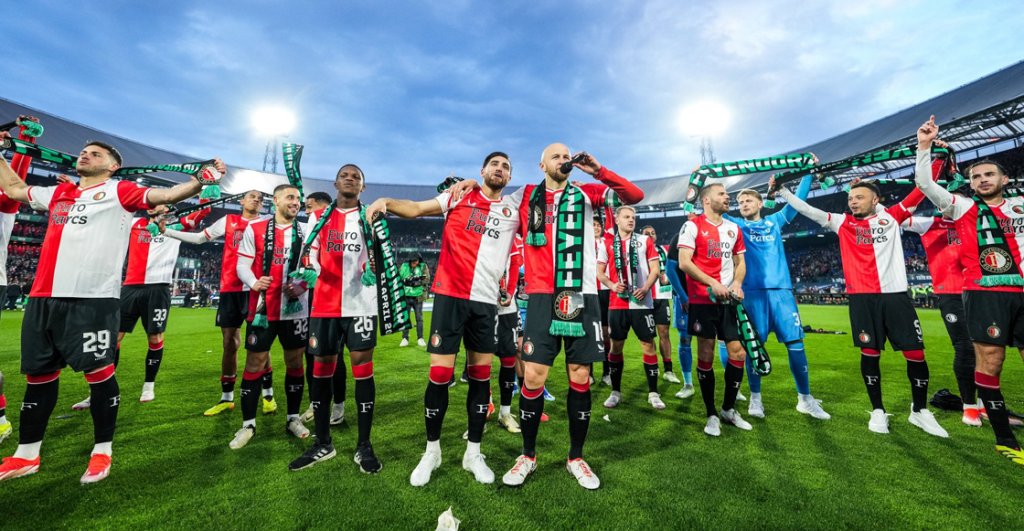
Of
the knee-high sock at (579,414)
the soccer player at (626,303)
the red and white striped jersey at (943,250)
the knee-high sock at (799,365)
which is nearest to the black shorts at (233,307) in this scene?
the knee-high sock at (579,414)

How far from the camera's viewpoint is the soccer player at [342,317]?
341cm

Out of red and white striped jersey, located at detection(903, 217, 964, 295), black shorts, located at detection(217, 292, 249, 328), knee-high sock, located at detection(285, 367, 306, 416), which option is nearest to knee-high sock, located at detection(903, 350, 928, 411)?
red and white striped jersey, located at detection(903, 217, 964, 295)

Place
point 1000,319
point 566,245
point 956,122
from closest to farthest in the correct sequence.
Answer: point 566,245
point 1000,319
point 956,122

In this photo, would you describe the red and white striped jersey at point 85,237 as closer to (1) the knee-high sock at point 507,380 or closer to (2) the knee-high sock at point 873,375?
(1) the knee-high sock at point 507,380

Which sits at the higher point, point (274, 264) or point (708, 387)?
point (274, 264)

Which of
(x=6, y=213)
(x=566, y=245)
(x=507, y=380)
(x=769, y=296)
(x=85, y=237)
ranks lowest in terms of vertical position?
(x=507, y=380)

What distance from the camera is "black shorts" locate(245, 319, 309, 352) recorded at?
3.99 m

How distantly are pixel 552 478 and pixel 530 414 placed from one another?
47 cm

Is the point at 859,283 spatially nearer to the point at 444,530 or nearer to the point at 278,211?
the point at 444,530

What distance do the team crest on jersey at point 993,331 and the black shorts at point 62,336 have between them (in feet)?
25.1

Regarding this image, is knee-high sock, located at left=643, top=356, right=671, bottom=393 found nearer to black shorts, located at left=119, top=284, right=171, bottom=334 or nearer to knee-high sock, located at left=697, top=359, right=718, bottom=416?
knee-high sock, located at left=697, top=359, right=718, bottom=416

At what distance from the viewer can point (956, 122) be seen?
21.8 meters

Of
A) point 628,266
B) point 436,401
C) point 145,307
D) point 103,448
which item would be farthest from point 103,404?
point 628,266

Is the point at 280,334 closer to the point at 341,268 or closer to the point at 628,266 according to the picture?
the point at 341,268
